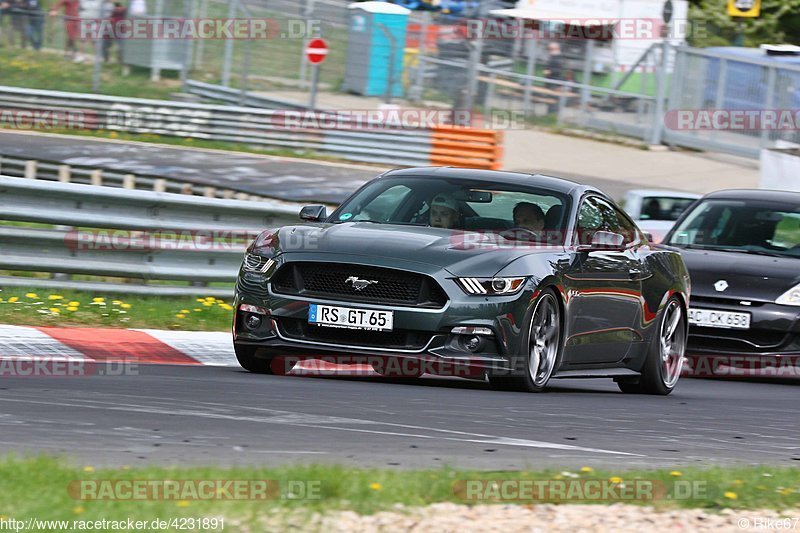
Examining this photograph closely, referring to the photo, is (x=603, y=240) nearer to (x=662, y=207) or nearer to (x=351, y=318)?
(x=351, y=318)

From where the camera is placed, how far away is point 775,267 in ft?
41.1

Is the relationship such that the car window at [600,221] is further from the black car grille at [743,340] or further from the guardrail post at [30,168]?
the guardrail post at [30,168]

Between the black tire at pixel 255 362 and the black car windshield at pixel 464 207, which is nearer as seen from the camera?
the black tire at pixel 255 362

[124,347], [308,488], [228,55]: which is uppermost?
[308,488]

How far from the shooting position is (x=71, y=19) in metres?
29.7

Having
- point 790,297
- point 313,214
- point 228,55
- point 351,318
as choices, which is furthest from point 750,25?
point 351,318

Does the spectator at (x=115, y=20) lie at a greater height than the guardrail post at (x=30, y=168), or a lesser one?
greater

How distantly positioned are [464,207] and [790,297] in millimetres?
3743

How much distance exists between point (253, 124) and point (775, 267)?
18.3m

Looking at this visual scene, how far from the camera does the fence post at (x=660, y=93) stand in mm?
33812

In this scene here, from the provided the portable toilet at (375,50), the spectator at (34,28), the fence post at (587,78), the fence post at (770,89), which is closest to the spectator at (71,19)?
the spectator at (34,28)

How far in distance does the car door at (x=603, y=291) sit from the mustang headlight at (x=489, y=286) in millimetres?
796

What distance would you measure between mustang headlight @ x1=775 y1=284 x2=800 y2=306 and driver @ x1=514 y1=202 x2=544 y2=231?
3257mm

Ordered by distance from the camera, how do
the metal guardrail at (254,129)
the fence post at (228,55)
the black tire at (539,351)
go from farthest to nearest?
the fence post at (228,55) → the metal guardrail at (254,129) → the black tire at (539,351)
